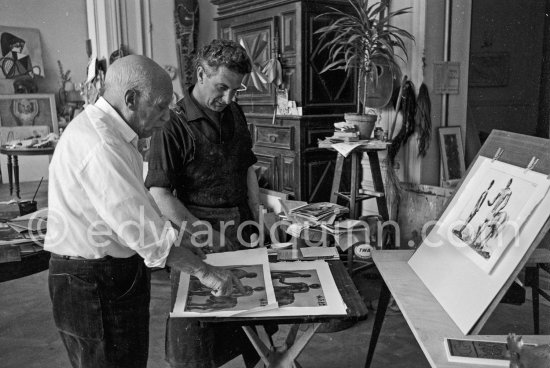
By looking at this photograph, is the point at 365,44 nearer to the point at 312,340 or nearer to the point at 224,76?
the point at 224,76

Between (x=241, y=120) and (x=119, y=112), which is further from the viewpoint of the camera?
(x=241, y=120)

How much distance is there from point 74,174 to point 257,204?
1261 mm

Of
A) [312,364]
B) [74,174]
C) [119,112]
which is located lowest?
[312,364]

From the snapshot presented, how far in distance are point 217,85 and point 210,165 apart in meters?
0.37

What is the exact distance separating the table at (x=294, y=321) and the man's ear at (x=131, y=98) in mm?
582

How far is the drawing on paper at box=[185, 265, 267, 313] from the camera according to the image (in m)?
1.47

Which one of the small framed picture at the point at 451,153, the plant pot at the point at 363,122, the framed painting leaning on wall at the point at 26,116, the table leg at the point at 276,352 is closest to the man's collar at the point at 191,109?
the table leg at the point at 276,352

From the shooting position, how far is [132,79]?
1.50 m

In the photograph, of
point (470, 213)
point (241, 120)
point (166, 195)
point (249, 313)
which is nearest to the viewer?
point (249, 313)

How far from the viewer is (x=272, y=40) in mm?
4406

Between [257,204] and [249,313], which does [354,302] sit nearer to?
[249,313]

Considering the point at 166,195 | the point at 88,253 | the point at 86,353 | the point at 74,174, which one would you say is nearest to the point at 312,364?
the point at 166,195

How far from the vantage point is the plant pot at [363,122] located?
3.74 meters

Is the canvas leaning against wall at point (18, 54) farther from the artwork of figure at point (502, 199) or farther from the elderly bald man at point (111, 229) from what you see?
the artwork of figure at point (502, 199)
